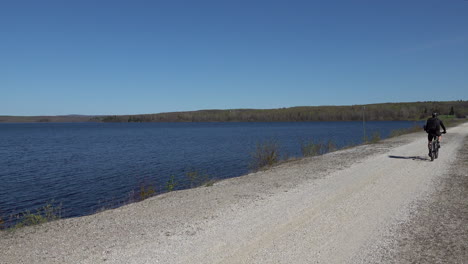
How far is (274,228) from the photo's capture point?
21.4ft

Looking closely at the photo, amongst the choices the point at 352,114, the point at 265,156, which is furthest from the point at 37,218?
the point at 352,114

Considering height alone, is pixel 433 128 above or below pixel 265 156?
above

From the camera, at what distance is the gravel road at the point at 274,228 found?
533cm

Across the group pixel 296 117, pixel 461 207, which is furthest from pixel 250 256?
pixel 296 117

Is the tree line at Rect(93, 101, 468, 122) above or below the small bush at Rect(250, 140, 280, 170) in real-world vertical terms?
above

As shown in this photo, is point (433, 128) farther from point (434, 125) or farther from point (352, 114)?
point (352, 114)

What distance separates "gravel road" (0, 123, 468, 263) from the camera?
17.5 ft

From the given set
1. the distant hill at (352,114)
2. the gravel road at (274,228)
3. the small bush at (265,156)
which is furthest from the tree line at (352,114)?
the gravel road at (274,228)

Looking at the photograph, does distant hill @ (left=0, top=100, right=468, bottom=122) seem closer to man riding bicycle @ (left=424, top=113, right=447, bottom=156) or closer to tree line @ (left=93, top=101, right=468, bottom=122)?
tree line @ (left=93, top=101, right=468, bottom=122)

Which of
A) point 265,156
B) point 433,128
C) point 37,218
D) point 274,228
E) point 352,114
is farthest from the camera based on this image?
point 352,114

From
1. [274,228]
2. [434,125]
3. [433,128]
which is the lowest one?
[274,228]

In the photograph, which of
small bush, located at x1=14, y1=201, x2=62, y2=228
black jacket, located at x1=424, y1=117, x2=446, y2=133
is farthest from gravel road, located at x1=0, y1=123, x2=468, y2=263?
black jacket, located at x1=424, y1=117, x2=446, y2=133

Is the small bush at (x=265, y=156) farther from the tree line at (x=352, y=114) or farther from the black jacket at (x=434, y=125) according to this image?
the tree line at (x=352, y=114)

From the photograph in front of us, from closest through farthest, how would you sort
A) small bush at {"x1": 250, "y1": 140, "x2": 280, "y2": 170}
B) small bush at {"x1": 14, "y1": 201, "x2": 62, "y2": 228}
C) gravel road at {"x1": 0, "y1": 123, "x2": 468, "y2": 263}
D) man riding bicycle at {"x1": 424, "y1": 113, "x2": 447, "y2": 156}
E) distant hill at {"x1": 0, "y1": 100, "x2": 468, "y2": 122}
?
gravel road at {"x1": 0, "y1": 123, "x2": 468, "y2": 263} → small bush at {"x1": 14, "y1": 201, "x2": 62, "y2": 228} → man riding bicycle at {"x1": 424, "y1": 113, "x2": 447, "y2": 156} → small bush at {"x1": 250, "y1": 140, "x2": 280, "y2": 170} → distant hill at {"x1": 0, "y1": 100, "x2": 468, "y2": 122}
